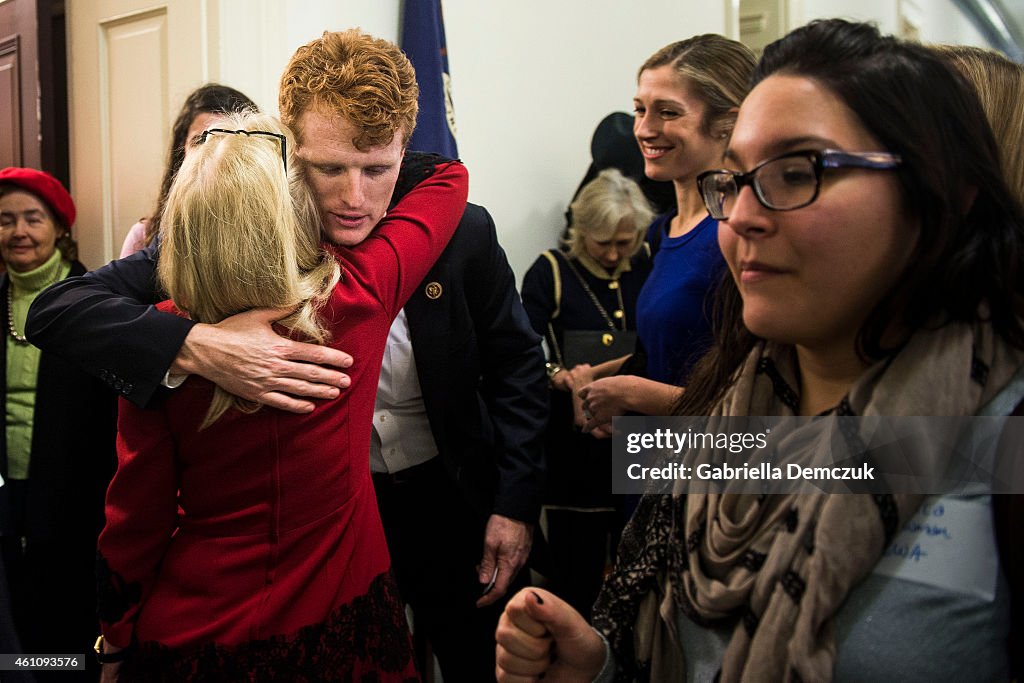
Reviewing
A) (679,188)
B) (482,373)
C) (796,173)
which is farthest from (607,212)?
(796,173)

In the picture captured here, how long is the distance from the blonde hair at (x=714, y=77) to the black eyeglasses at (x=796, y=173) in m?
0.98

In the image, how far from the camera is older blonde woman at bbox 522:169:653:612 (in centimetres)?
287

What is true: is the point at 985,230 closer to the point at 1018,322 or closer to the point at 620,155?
the point at 1018,322

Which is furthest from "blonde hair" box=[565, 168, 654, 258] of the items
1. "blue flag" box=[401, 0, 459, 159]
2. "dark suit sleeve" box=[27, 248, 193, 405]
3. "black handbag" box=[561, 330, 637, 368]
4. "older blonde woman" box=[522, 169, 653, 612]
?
"dark suit sleeve" box=[27, 248, 193, 405]

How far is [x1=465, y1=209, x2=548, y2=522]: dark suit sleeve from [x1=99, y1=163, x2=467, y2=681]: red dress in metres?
0.44

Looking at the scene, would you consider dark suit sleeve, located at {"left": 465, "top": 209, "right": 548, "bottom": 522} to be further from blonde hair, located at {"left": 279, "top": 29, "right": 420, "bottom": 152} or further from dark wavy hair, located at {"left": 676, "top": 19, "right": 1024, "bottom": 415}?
dark wavy hair, located at {"left": 676, "top": 19, "right": 1024, "bottom": 415}

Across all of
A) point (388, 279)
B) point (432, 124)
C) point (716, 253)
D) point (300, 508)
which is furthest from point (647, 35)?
point (300, 508)

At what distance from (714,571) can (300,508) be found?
2.19 feet

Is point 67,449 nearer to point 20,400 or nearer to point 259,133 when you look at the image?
point 20,400

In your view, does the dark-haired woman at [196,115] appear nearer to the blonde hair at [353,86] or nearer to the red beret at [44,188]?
the red beret at [44,188]

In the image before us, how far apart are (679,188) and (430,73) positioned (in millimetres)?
1133

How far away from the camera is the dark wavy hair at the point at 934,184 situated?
81cm

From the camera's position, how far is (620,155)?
3.57m

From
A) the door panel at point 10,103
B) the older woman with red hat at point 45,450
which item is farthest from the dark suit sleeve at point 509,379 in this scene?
the door panel at point 10,103
